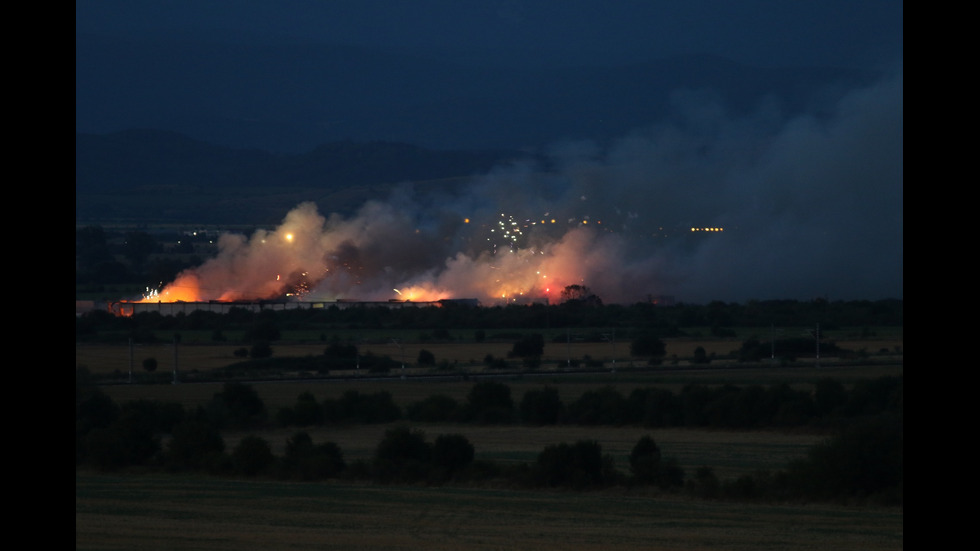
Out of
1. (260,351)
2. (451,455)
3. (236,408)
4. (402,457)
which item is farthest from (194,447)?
(260,351)

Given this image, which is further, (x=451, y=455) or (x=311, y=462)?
(x=451, y=455)

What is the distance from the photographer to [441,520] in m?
22.2

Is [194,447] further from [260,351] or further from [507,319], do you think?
[507,319]

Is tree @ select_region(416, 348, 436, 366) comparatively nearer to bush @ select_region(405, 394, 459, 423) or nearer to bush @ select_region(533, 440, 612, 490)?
bush @ select_region(405, 394, 459, 423)

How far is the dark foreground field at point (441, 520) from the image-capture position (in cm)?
→ 1959

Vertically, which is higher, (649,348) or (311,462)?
(649,348)

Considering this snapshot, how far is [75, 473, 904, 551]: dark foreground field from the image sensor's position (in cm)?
1959

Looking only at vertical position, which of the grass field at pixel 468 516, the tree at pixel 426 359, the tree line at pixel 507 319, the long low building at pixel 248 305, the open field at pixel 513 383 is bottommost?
the grass field at pixel 468 516

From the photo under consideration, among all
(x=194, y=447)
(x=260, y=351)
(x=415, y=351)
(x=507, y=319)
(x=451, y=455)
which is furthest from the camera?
(x=507, y=319)

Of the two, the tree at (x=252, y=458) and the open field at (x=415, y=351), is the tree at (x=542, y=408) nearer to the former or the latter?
the tree at (x=252, y=458)

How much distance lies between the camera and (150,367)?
195 feet

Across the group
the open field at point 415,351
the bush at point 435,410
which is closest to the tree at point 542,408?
the bush at point 435,410
